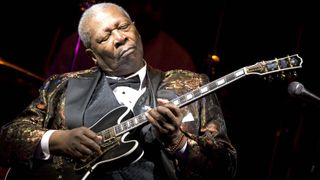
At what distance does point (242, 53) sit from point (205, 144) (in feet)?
7.33

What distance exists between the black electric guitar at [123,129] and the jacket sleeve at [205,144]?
0.83 feet

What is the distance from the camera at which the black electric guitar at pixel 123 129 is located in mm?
2432

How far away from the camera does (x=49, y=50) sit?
534cm

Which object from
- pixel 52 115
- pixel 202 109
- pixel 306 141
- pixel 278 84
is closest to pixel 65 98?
pixel 52 115

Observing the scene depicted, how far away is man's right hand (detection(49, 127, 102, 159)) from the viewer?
261 centimetres

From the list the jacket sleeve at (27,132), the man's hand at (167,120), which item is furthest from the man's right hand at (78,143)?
the man's hand at (167,120)

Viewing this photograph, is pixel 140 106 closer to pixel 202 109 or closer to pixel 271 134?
pixel 202 109

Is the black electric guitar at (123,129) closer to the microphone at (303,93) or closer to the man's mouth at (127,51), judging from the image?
the microphone at (303,93)

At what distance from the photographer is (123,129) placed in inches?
102

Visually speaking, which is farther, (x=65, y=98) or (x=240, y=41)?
(x=240, y=41)

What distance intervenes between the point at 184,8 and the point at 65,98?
2.33 m

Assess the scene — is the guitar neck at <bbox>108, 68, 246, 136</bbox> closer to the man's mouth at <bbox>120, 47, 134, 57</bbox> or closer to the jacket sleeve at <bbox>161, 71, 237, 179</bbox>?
the jacket sleeve at <bbox>161, 71, 237, 179</bbox>

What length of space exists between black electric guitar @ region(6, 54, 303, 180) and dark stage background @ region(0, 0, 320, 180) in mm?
1003

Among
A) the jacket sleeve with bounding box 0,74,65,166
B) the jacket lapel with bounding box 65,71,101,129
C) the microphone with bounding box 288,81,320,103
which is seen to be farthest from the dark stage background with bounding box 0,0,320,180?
the microphone with bounding box 288,81,320,103
